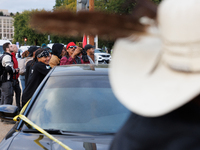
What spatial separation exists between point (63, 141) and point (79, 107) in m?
0.52

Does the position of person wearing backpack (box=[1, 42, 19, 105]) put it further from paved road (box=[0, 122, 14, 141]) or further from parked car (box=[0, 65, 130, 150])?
parked car (box=[0, 65, 130, 150])

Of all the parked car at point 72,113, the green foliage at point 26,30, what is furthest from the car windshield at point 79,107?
the green foliage at point 26,30

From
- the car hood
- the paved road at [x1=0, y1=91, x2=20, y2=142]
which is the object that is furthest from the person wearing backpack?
the car hood

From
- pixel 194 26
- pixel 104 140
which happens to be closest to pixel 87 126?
pixel 104 140

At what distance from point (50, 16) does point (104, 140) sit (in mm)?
2019

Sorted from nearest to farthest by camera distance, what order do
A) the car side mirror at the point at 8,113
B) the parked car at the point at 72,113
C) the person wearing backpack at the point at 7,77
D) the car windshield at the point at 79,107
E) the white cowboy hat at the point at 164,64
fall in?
1. the white cowboy hat at the point at 164,64
2. the parked car at the point at 72,113
3. the car windshield at the point at 79,107
4. the car side mirror at the point at 8,113
5. the person wearing backpack at the point at 7,77

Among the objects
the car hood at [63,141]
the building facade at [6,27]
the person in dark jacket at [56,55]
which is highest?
the building facade at [6,27]

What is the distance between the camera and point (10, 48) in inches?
329

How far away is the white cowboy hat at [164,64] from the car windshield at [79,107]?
2.01m

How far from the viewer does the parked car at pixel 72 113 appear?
287 cm

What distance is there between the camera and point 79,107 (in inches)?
129

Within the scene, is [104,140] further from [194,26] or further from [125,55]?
[194,26]

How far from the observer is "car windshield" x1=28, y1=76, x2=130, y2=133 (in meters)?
3.10

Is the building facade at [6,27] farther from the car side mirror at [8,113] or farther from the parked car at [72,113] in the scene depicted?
the parked car at [72,113]
